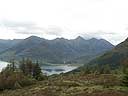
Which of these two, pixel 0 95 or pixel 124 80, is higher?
pixel 124 80

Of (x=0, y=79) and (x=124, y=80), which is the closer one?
(x=124, y=80)

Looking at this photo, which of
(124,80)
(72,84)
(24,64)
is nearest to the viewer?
(124,80)

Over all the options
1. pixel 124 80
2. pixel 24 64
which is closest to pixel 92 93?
pixel 124 80

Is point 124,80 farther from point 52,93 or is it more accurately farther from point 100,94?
point 52,93

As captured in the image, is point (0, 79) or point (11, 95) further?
point (0, 79)

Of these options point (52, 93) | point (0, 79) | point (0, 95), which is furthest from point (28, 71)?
point (52, 93)

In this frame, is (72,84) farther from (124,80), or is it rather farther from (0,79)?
(0,79)

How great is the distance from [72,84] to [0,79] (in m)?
27.0

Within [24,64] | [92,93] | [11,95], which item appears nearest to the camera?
[92,93]

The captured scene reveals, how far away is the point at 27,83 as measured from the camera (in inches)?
3091

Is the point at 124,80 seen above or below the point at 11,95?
above

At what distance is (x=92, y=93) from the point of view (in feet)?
152

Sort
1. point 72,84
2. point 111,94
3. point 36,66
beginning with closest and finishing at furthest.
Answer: point 111,94 < point 72,84 < point 36,66

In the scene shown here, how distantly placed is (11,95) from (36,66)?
4446 cm
